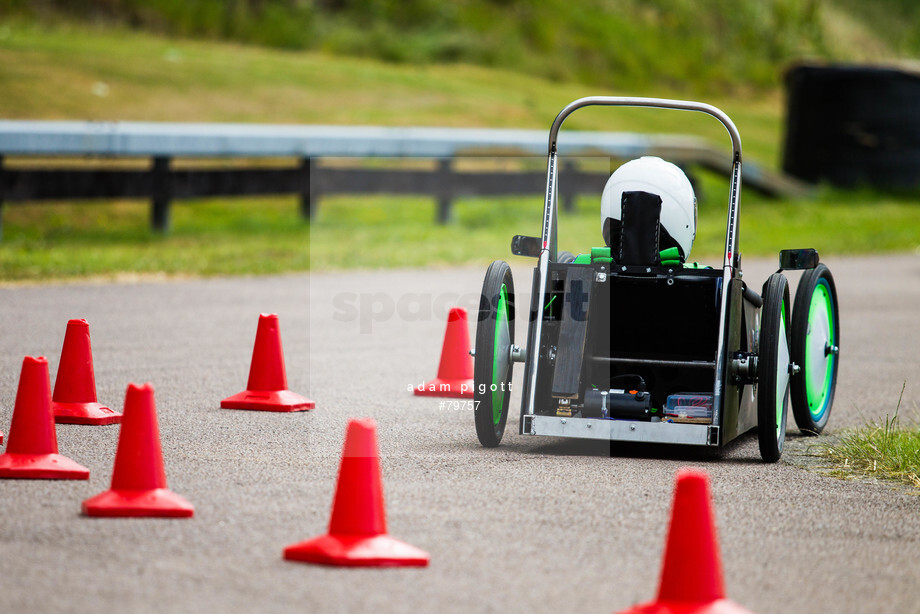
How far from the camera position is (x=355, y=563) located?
14.4 ft

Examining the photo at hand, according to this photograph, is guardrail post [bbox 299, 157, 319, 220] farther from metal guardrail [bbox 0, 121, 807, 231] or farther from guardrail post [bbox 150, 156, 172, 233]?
guardrail post [bbox 150, 156, 172, 233]

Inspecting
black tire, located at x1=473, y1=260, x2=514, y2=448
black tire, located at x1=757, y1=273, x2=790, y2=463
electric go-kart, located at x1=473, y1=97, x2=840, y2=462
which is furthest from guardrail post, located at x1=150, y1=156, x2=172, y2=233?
black tire, located at x1=757, y1=273, x2=790, y2=463

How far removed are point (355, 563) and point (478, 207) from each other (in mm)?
17488

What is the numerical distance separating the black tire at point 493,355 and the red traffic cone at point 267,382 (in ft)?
4.55

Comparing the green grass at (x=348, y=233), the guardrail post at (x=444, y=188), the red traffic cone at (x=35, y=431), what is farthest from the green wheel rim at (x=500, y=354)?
the guardrail post at (x=444, y=188)

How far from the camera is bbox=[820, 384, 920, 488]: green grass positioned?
20.0 feet

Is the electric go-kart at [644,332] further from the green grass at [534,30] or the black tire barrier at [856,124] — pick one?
the green grass at [534,30]

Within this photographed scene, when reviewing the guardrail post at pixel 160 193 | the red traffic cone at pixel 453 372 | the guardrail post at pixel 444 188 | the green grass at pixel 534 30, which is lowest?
the red traffic cone at pixel 453 372

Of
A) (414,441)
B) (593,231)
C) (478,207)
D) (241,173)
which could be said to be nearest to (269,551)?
(414,441)

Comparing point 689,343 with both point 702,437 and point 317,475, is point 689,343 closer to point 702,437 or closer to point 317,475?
point 702,437

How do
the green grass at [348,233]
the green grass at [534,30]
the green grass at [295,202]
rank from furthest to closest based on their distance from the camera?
1. the green grass at [534,30]
2. the green grass at [295,202]
3. the green grass at [348,233]

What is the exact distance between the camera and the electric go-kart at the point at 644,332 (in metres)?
6.19

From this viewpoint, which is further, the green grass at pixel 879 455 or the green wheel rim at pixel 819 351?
the green wheel rim at pixel 819 351

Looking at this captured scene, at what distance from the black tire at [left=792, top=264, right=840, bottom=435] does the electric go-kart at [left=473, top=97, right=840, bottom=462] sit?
2 centimetres
